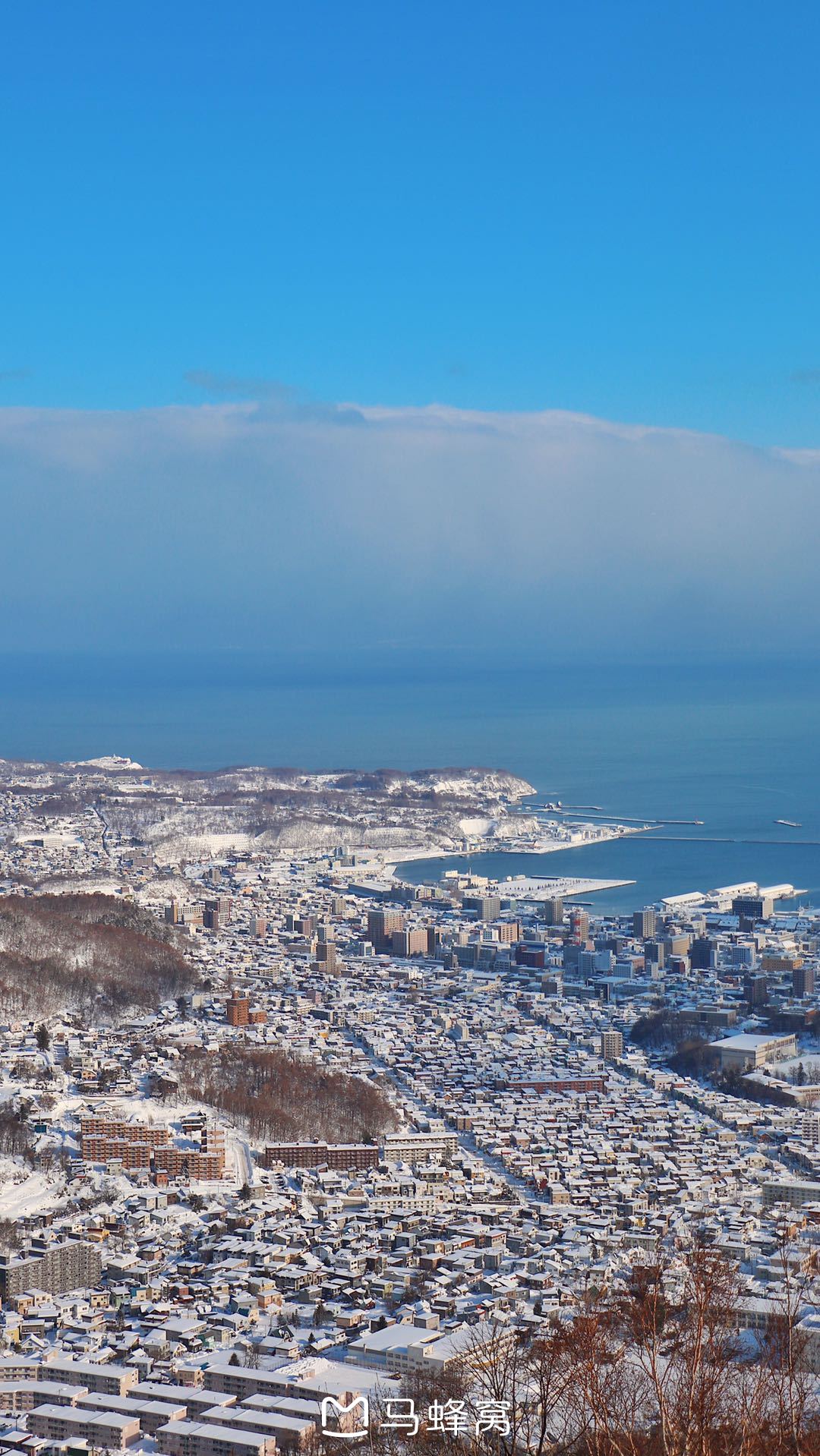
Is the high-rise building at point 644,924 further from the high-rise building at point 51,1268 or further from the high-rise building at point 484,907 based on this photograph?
the high-rise building at point 51,1268

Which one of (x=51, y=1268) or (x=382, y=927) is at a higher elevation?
(x=382, y=927)

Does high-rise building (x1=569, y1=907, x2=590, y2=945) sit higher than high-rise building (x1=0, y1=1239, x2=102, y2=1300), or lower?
higher

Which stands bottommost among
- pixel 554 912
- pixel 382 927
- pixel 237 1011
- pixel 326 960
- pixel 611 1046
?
pixel 611 1046

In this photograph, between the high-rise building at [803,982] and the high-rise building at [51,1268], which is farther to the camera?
the high-rise building at [803,982]

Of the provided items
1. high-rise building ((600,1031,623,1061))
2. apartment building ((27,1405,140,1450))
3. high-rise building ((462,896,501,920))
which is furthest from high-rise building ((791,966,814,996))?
apartment building ((27,1405,140,1450))

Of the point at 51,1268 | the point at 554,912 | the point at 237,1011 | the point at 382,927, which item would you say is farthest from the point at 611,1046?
the point at 51,1268

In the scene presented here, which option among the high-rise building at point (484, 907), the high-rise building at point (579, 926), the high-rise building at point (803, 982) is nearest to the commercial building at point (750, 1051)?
the high-rise building at point (803, 982)

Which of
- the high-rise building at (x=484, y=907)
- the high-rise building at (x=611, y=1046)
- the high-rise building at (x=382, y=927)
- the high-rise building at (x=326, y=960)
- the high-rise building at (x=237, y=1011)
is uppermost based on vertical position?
the high-rise building at (x=484, y=907)

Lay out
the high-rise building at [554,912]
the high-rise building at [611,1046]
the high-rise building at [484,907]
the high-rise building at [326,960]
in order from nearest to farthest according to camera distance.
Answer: the high-rise building at [611,1046]
the high-rise building at [326,960]
the high-rise building at [554,912]
the high-rise building at [484,907]

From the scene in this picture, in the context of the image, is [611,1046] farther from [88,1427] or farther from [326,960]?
[88,1427]

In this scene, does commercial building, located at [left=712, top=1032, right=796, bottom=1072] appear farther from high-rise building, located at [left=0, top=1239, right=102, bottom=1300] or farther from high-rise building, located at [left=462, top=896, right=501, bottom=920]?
high-rise building, located at [left=462, top=896, right=501, bottom=920]

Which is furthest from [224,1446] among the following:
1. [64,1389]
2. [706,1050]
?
[706,1050]

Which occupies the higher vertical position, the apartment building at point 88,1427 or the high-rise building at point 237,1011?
the high-rise building at point 237,1011
